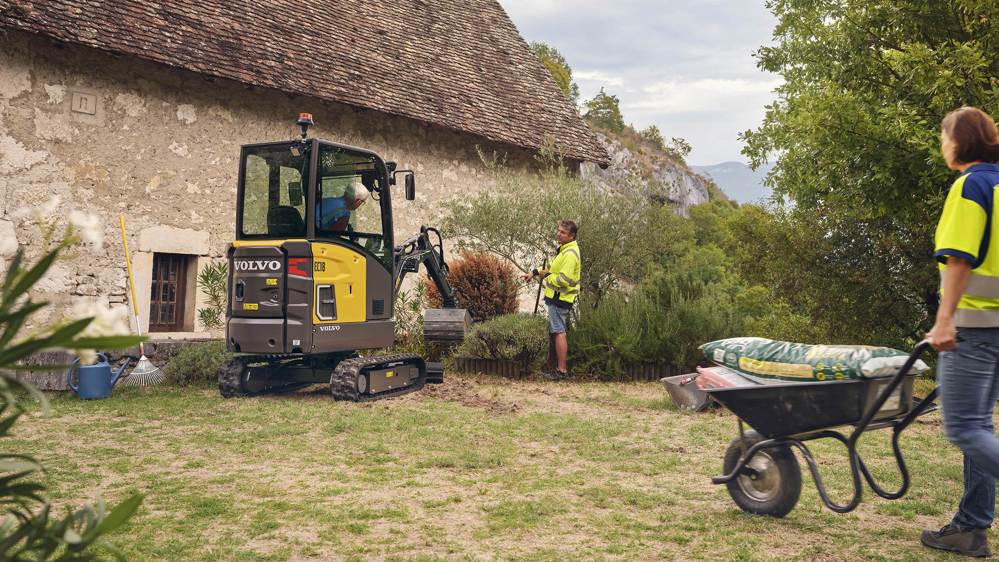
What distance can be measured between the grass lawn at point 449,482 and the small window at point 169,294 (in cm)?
314

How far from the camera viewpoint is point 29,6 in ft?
35.2

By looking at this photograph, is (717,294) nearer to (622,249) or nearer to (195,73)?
(622,249)

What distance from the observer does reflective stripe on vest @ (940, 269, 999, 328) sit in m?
3.75

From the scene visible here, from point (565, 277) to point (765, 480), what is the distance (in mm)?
6349

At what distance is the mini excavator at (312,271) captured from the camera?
29.9 ft

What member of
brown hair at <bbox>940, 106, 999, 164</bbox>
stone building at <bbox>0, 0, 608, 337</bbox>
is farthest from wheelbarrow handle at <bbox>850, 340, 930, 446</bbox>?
stone building at <bbox>0, 0, 608, 337</bbox>

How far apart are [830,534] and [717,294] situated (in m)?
8.14

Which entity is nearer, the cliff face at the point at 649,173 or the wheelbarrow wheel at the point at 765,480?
the wheelbarrow wheel at the point at 765,480

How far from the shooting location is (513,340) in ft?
39.1

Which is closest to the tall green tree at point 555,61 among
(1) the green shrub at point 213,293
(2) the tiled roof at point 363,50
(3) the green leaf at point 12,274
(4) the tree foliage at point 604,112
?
(4) the tree foliage at point 604,112

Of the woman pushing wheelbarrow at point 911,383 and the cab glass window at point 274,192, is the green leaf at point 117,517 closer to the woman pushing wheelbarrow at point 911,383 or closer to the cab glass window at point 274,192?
the woman pushing wheelbarrow at point 911,383

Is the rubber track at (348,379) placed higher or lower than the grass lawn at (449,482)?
higher

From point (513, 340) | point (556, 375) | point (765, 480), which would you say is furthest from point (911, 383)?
point (513, 340)

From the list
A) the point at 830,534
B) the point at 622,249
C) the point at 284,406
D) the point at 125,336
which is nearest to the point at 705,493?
the point at 830,534
